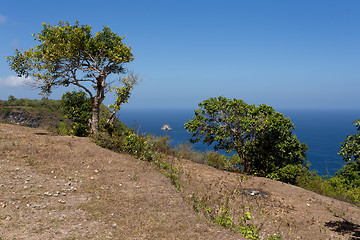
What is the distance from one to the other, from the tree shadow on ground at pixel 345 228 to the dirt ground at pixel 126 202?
0.04m

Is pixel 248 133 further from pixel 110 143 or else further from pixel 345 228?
pixel 110 143

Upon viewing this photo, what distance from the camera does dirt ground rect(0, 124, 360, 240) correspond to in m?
5.77

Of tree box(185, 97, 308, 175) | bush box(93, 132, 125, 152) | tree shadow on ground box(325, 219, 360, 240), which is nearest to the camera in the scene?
tree shadow on ground box(325, 219, 360, 240)

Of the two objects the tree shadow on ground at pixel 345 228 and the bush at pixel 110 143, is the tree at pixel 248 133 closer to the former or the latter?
the bush at pixel 110 143

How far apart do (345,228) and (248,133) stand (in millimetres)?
8180

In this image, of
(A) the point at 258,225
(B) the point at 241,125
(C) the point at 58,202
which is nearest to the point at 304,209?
(A) the point at 258,225

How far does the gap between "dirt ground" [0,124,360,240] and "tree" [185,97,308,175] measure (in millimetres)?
3480

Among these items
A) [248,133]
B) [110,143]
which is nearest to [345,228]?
[248,133]

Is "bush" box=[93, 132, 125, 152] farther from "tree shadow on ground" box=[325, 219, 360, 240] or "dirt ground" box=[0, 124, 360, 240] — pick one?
"tree shadow on ground" box=[325, 219, 360, 240]

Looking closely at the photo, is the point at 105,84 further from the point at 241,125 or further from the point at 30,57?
the point at 241,125

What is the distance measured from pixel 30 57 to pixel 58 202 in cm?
1107

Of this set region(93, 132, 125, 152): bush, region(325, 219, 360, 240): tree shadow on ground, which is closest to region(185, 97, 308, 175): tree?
region(93, 132, 125, 152): bush

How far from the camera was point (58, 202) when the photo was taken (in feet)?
22.7

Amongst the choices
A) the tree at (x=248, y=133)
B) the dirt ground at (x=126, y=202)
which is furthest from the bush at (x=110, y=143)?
the tree at (x=248, y=133)
